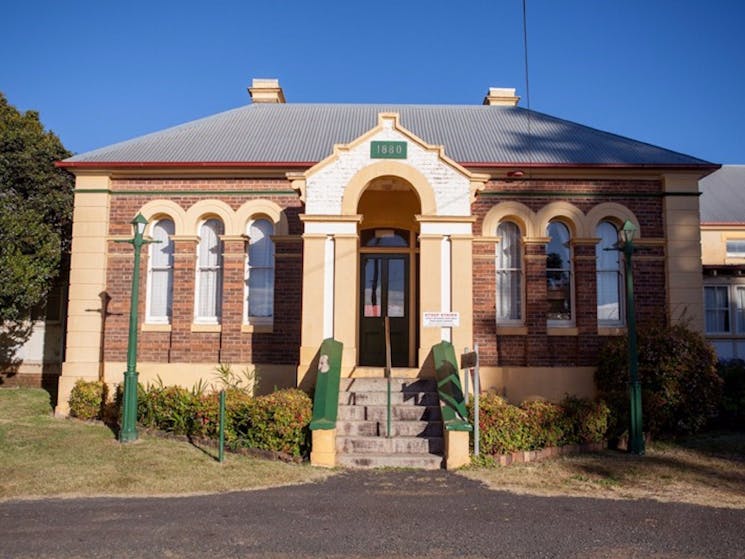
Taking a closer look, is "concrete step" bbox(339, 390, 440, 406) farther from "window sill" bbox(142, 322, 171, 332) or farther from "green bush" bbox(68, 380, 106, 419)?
"green bush" bbox(68, 380, 106, 419)

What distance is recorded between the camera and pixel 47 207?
14695mm

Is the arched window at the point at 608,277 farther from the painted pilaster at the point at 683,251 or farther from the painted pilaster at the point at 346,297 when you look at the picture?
the painted pilaster at the point at 346,297

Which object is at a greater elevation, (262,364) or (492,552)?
(262,364)

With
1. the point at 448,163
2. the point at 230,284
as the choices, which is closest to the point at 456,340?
the point at 448,163

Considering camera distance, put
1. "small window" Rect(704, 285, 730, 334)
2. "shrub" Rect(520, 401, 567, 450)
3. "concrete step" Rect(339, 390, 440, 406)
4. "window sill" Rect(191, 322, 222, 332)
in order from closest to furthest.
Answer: "shrub" Rect(520, 401, 567, 450) → "concrete step" Rect(339, 390, 440, 406) → "window sill" Rect(191, 322, 222, 332) → "small window" Rect(704, 285, 730, 334)

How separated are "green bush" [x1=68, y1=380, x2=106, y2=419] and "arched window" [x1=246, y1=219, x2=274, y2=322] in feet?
10.2

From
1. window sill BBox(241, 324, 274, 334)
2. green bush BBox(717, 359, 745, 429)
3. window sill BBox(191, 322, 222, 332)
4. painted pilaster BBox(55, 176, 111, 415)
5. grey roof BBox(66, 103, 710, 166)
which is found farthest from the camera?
grey roof BBox(66, 103, 710, 166)

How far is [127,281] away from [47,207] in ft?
11.7

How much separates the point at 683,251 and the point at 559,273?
2.45 meters

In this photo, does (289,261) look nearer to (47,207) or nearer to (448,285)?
(448,285)

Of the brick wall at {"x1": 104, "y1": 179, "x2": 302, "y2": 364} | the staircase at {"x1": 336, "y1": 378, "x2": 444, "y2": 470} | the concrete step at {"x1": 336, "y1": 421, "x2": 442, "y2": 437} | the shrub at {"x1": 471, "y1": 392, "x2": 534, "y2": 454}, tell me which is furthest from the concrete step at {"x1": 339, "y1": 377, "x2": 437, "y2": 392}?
the brick wall at {"x1": 104, "y1": 179, "x2": 302, "y2": 364}

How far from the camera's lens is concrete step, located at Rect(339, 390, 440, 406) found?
991 cm

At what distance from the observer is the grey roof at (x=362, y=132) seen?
13.1m

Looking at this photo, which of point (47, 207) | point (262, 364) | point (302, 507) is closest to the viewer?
point (302, 507)
